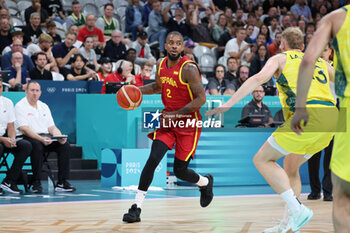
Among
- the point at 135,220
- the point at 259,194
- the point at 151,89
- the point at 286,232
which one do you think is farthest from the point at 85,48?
the point at 286,232

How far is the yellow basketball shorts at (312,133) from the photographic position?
5.24 metres

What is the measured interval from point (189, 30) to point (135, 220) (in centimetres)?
1115

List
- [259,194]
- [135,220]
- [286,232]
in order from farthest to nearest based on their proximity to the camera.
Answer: [259,194] < [135,220] < [286,232]

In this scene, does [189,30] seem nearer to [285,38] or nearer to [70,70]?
[70,70]

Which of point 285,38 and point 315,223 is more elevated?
point 285,38

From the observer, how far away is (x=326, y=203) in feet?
28.7

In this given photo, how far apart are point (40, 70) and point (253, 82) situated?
301 inches

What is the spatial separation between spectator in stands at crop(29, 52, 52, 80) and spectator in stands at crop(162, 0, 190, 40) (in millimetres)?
5130

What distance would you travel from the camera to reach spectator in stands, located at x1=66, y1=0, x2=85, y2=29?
15.6 metres

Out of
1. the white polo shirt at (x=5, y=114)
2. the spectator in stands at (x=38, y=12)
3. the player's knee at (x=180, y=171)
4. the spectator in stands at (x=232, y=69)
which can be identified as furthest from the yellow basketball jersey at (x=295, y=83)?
the spectator in stands at (x=38, y=12)

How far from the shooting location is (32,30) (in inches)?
564

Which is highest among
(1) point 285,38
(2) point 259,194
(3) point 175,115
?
(1) point 285,38

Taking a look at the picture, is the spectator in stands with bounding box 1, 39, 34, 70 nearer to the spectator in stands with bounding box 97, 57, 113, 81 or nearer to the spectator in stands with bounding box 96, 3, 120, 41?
the spectator in stands with bounding box 97, 57, 113, 81

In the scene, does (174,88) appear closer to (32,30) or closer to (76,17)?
(32,30)
